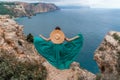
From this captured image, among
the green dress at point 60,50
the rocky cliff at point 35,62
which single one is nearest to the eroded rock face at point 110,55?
the rocky cliff at point 35,62

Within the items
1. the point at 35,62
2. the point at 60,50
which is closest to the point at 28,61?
the point at 35,62

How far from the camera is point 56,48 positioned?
20344mm

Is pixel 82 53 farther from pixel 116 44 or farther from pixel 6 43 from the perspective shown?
pixel 6 43

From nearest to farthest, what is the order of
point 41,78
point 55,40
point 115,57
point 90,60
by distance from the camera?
point 55,40
point 41,78
point 115,57
point 90,60

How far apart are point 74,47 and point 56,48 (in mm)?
1540

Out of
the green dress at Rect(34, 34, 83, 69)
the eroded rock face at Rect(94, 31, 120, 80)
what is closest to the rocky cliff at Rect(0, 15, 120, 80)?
the eroded rock face at Rect(94, 31, 120, 80)

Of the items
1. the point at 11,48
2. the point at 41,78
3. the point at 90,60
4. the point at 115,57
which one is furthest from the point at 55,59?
the point at 90,60

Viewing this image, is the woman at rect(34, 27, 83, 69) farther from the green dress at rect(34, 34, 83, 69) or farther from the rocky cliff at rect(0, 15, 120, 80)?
the rocky cliff at rect(0, 15, 120, 80)

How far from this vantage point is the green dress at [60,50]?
20531 mm

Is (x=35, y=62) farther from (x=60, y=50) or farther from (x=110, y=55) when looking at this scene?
(x=110, y=55)

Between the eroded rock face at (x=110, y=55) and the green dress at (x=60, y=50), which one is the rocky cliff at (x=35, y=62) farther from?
the green dress at (x=60, y=50)

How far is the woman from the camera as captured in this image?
20.3 meters

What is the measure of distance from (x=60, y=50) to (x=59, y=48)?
0.21m

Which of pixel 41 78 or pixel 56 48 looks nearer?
pixel 56 48
